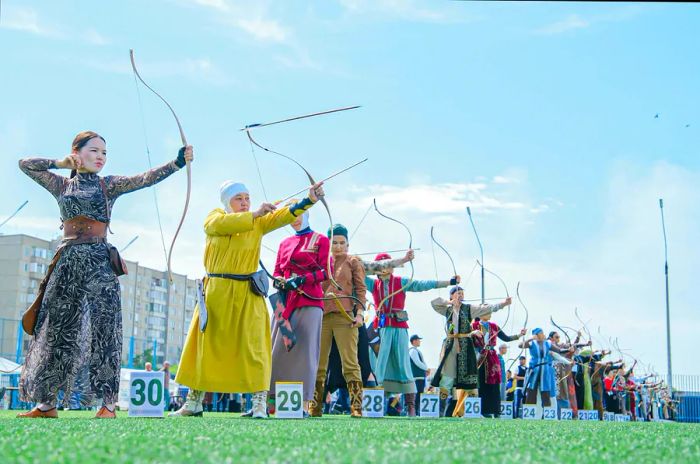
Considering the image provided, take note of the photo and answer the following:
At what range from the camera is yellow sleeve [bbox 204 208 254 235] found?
19.3 feet

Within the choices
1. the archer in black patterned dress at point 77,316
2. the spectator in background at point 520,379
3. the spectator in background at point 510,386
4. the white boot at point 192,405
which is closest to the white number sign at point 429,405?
the white boot at point 192,405

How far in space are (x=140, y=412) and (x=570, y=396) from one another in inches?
366

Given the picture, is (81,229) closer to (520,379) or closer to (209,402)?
(209,402)

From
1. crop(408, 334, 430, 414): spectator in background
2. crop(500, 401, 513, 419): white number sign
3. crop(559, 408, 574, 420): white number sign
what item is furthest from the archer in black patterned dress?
crop(559, 408, 574, 420): white number sign

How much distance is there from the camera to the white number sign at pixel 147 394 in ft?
18.9

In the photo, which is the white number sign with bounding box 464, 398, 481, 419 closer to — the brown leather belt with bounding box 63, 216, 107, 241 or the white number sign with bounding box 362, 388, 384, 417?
the white number sign with bounding box 362, 388, 384, 417

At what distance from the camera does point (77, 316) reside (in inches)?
209

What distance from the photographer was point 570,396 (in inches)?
533

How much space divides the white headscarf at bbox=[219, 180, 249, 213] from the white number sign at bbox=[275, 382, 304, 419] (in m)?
1.36

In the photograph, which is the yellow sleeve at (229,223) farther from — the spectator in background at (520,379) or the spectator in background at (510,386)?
the spectator in background at (510,386)

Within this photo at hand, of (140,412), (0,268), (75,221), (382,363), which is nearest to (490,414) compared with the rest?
(382,363)

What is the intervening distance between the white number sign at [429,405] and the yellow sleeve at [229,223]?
3.71m

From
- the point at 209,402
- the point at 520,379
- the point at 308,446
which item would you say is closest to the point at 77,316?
the point at 308,446

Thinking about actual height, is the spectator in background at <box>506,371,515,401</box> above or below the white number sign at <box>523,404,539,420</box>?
above
